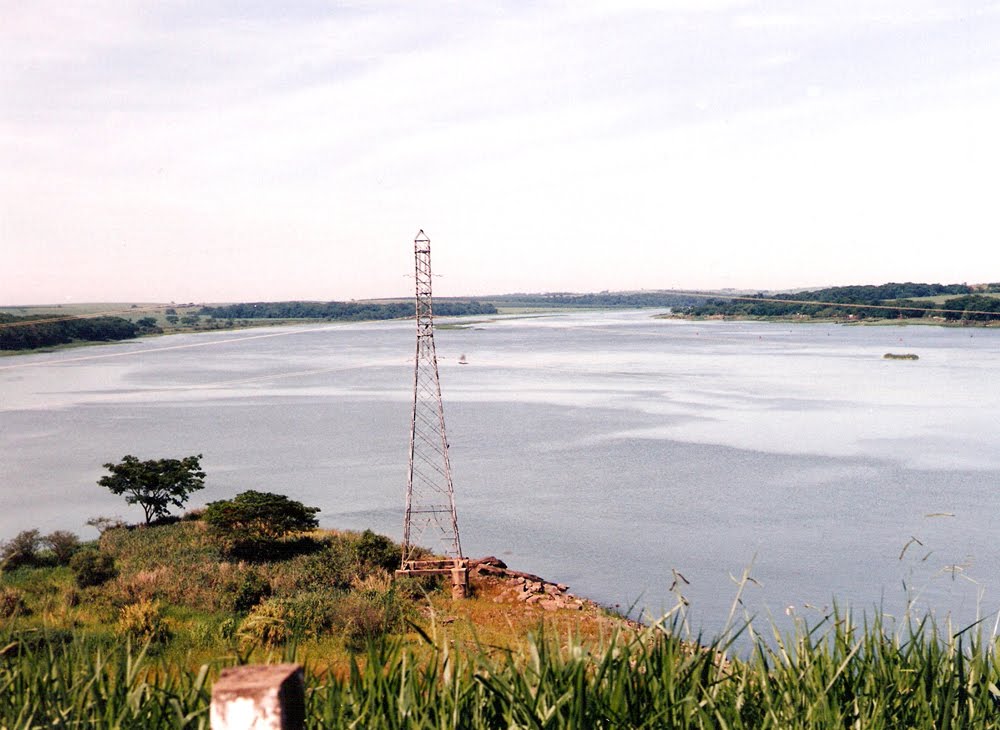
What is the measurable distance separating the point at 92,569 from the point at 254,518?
5575mm

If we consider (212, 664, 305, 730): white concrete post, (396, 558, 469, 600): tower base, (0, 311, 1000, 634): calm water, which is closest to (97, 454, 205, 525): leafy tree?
(0, 311, 1000, 634): calm water

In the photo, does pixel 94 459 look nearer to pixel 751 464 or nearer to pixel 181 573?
pixel 181 573

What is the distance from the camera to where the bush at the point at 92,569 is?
1126 inches

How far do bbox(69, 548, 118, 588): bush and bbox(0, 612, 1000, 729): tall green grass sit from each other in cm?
2809

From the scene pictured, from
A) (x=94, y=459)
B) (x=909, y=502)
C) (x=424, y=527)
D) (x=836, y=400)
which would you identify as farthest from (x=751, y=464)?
(x=94, y=459)

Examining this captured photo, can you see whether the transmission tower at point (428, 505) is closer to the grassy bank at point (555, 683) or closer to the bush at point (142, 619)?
the bush at point (142, 619)

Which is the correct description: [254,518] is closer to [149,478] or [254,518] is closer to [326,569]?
[326,569]

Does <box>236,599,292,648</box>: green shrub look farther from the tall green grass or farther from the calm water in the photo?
the tall green grass

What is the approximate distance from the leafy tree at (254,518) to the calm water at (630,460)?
23.3ft

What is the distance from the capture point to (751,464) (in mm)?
51094

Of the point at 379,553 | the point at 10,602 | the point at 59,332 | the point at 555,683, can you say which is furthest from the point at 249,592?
the point at 59,332

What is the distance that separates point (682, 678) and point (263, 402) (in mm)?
82601

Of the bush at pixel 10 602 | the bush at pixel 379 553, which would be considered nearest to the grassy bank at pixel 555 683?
the bush at pixel 10 602

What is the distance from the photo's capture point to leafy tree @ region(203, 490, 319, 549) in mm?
31828
